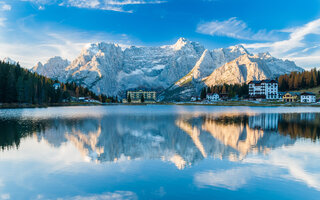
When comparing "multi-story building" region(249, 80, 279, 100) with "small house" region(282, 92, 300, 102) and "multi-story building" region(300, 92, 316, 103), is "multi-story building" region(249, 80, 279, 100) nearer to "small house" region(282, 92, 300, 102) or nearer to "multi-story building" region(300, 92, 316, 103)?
"small house" region(282, 92, 300, 102)

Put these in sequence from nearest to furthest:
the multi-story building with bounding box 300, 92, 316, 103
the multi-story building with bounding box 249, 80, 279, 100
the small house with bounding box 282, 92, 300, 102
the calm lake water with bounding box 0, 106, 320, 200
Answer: the calm lake water with bounding box 0, 106, 320, 200 < the multi-story building with bounding box 300, 92, 316, 103 < the small house with bounding box 282, 92, 300, 102 < the multi-story building with bounding box 249, 80, 279, 100

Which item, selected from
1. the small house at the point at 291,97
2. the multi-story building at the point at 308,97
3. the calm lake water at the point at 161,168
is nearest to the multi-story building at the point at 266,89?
the small house at the point at 291,97

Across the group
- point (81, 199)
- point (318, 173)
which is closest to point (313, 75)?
point (318, 173)

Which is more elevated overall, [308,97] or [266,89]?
[266,89]

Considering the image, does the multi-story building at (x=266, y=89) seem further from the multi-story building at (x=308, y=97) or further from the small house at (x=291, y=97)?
the multi-story building at (x=308, y=97)

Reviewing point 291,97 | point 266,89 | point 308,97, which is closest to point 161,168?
point 308,97

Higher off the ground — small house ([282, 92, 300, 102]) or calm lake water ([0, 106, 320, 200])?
small house ([282, 92, 300, 102])

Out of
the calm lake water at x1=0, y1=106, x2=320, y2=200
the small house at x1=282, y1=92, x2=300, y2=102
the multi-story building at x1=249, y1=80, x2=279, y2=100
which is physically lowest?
the calm lake water at x1=0, y1=106, x2=320, y2=200

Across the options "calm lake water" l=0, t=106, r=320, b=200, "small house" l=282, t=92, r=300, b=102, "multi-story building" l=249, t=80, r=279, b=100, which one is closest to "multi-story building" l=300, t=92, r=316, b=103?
"small house" l=282, t=92, r=300, b=102

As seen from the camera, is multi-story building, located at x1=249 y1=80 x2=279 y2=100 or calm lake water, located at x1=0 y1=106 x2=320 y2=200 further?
multi-story building, located at x1=249 y1=80 x2=279 y2=100

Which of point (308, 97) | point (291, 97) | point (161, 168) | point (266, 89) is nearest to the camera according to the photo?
point (161, 168)

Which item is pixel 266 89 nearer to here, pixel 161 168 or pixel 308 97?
pixel 308 97

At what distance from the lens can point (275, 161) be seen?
1912 cm

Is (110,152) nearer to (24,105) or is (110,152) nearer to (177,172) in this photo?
(177,172)
